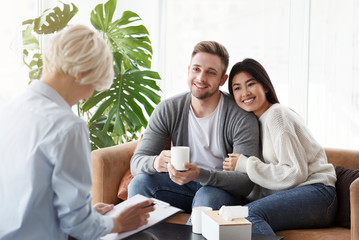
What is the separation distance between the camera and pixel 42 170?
1.09 meters

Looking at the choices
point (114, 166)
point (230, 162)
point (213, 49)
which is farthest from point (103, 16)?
point (230, 162)

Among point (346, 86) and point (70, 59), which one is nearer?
point (70, 59)

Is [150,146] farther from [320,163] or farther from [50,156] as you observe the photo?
[50,156]

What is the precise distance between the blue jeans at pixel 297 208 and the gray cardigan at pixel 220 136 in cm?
20

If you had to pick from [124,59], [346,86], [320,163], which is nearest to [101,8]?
[124,59]

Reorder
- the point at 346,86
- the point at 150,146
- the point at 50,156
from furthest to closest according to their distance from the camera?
the point at 346,86, the point at 150,146, the point at 50,156

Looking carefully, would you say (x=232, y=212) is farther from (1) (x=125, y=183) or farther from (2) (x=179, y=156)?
(1) (x=125, y=183)

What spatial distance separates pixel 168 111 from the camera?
8.11 ft

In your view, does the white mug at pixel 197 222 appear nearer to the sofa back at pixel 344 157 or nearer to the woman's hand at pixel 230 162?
the woman's hand at pixel 230 162

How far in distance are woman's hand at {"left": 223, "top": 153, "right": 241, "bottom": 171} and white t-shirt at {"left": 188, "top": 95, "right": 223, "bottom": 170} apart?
0.42 feet

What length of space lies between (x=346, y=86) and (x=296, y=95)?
0.45 metres

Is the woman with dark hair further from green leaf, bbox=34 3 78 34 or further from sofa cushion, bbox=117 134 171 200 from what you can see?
green leaf, bbox=34 3 78 34

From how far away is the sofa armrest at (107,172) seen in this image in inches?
93.9

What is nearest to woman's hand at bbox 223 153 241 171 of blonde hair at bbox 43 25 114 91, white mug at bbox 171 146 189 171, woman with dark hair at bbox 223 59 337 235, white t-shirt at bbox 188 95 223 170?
woman with dark hair at bbox 223 59 337 235
